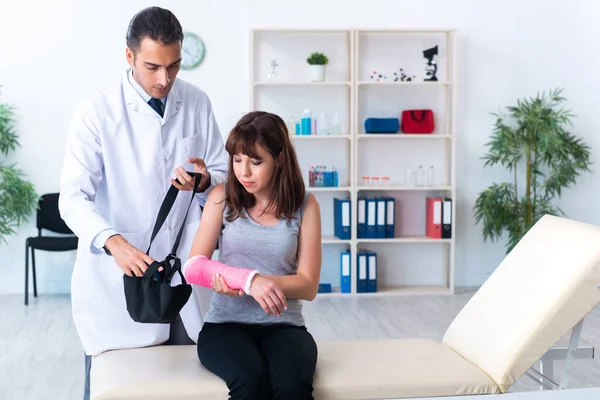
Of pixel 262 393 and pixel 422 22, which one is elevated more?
pixel 422 22

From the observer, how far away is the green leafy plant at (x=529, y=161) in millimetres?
5195

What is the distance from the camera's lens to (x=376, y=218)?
5355 millimetres

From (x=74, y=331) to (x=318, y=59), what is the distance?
2.24m

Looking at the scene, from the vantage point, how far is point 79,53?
527 centimetres

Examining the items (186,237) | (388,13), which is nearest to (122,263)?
(186,237)

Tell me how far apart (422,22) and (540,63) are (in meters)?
0.86

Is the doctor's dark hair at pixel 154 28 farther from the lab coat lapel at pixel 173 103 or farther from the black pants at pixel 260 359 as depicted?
the black pants at pixel 260 359

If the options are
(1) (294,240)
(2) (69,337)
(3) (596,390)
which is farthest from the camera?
(2) (69,337)

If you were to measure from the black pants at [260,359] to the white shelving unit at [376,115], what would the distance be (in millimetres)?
3198

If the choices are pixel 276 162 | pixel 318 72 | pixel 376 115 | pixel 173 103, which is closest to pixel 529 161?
pixel 376 115

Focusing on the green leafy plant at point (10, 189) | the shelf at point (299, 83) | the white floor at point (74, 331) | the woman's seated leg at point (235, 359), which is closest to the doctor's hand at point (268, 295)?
the woman's seated leg at point (235, 359)

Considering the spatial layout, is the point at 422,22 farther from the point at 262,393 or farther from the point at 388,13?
the point at 262,393

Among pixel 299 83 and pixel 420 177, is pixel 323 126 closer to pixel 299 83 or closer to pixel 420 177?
pixel 299 83

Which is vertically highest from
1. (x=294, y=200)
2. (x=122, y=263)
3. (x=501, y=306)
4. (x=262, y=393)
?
(x=294, y=200)
